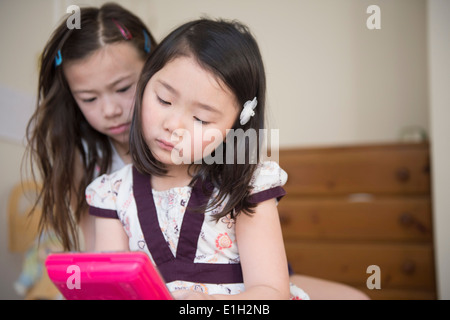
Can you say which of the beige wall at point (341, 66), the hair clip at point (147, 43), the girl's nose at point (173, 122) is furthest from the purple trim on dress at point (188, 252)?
the beige wall at point (341, 66)

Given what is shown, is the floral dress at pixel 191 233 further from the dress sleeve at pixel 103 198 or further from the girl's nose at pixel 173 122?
the girl's nose at pixel 173 122

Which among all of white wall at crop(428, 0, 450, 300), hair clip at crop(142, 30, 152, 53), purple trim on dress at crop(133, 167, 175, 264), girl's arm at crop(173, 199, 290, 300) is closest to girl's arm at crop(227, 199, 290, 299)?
girl's arm at crop(173, 199, 290, 300)

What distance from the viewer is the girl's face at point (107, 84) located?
998 millimetres

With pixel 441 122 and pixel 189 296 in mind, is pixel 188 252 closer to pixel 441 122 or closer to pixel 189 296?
pixel 189 296

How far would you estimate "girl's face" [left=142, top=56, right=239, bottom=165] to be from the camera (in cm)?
70

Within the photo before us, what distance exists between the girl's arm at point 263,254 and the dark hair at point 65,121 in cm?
49

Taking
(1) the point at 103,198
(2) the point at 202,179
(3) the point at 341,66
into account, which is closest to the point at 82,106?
(1) the point at 103,198

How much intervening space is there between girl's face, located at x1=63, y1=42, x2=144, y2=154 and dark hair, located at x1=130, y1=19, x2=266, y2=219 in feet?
0.75

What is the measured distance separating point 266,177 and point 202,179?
11 cm

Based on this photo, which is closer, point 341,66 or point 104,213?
point 104,213

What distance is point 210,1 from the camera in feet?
5.70

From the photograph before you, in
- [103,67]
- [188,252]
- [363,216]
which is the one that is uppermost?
[103,67]

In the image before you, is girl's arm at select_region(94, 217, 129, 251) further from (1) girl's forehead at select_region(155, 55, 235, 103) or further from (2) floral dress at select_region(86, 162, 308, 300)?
(1) girl's forehead at select_region(155, 55, 235, 103)

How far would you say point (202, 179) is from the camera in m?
0.79
